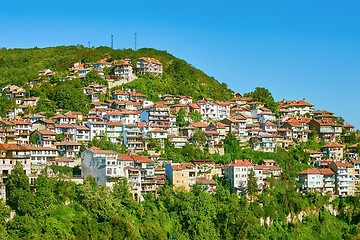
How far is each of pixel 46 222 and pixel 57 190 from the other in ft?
13.0

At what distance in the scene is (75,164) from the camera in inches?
2089

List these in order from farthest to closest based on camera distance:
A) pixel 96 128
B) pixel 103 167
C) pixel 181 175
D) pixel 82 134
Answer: pixel 96 128
pixel 82 134
pixel 181 175
pixel 103 167

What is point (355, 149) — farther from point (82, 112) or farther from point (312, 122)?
point (82, 112)

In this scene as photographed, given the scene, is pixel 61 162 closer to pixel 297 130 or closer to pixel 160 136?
pixel 160 136

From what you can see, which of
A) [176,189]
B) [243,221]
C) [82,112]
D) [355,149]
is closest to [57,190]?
[176,189]

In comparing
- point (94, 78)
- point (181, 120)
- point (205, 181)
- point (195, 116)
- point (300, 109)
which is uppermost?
point (94, 78)

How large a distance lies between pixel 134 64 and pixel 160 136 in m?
26.9

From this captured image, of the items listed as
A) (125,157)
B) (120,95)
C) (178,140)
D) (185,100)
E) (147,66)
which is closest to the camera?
(125,157)

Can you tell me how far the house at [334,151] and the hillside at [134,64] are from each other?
1979cm

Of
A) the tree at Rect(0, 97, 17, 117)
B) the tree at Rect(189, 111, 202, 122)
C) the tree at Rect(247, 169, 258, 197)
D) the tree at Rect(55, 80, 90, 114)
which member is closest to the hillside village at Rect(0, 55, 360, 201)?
the tree at Rect(189, 111, 202, 122)

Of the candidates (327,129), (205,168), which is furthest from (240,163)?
(327,129)

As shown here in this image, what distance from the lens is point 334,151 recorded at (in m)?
66.9

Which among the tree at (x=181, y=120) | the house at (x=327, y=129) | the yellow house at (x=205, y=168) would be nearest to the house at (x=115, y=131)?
the tree at (x=181, y=120)

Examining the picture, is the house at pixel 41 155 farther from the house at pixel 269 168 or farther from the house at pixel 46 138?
the house at pixel 269 168
